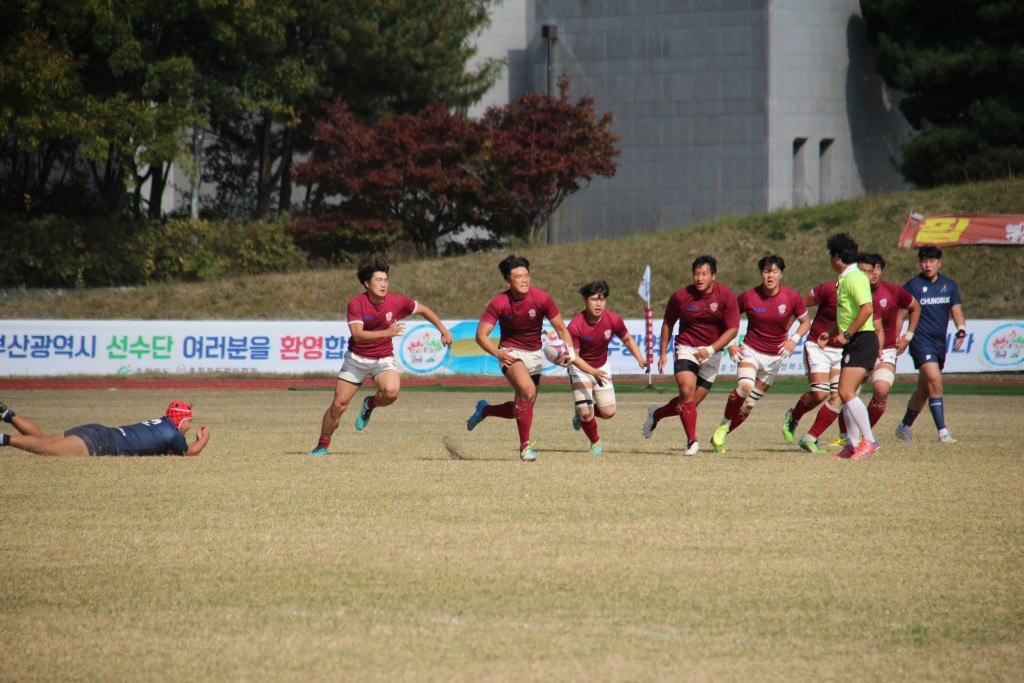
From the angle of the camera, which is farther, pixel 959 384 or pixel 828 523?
pixel 959 384

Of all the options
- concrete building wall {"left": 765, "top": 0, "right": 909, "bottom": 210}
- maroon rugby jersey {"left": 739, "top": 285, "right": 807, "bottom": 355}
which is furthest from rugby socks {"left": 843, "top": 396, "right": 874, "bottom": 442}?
concrete building wall {"left": 765, "top": 0, "right": 909, "bottom": 210}

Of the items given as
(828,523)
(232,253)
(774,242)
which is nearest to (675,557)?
(828,523)

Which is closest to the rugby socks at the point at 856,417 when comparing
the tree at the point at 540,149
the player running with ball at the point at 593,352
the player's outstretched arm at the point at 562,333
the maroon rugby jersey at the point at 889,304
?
the maroon rugby jersey at the point at 889,304

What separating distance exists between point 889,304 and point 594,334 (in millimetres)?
3778

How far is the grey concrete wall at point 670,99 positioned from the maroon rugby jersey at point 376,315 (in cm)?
2911

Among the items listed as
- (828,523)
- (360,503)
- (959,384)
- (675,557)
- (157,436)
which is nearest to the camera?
(675,557)

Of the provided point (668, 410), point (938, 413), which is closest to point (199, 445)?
point (668, 410)

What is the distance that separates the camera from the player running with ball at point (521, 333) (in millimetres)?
12438

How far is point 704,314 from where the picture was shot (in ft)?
43.4

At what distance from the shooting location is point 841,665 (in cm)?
534

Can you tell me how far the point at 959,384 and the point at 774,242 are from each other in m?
11.5

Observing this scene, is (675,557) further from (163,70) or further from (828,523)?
(163,70)

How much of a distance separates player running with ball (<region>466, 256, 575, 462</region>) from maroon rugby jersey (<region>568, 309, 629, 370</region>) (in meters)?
0.59

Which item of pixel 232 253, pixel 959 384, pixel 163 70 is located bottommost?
pixel 959 384
